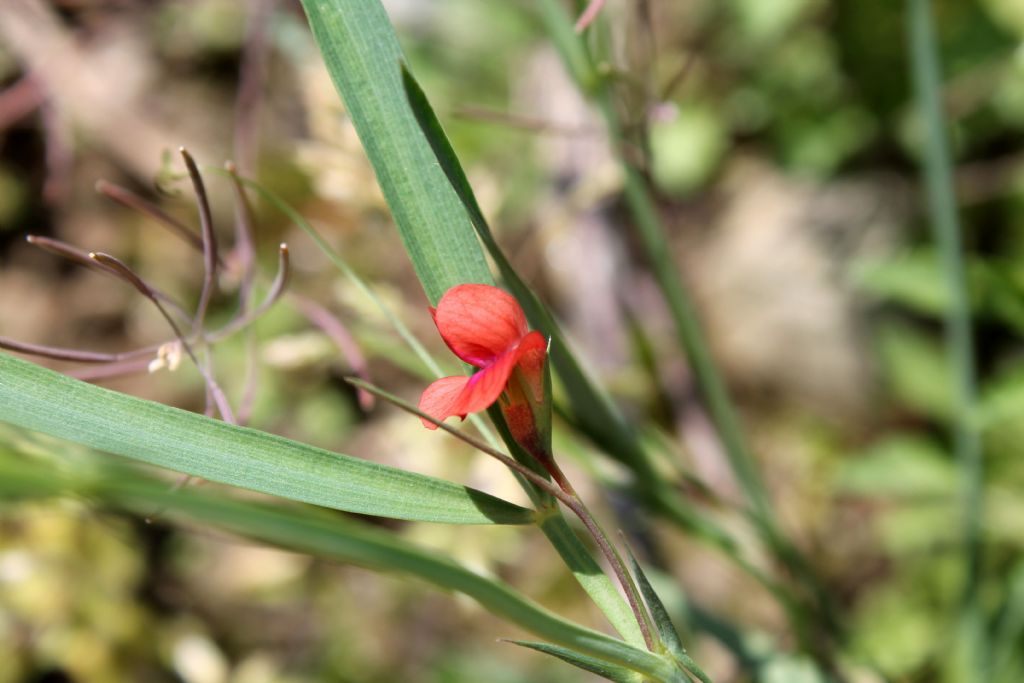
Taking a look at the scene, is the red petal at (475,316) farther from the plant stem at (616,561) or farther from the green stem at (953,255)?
the green stem at (953,255)

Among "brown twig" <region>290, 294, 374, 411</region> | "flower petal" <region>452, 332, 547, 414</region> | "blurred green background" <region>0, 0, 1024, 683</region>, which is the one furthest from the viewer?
"blurred green background" <region>0, 0, 1024, 683</region>

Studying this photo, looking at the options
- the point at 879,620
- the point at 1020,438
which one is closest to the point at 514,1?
the point at 1020,438

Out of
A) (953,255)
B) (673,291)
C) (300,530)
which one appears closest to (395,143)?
(300,530)

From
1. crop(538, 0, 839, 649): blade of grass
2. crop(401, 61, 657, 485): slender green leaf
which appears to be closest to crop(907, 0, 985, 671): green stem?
crop(538, 0, 839, 649): blade of grass

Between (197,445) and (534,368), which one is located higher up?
(534,368)

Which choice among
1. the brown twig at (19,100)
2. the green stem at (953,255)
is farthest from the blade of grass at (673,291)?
the brown twig at (19,100)

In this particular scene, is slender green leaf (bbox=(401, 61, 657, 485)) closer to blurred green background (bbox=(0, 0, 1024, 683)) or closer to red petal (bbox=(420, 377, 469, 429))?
red petal (bbox=(420, 377, 469, 429))

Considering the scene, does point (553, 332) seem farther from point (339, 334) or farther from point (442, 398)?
point (339, 334)
